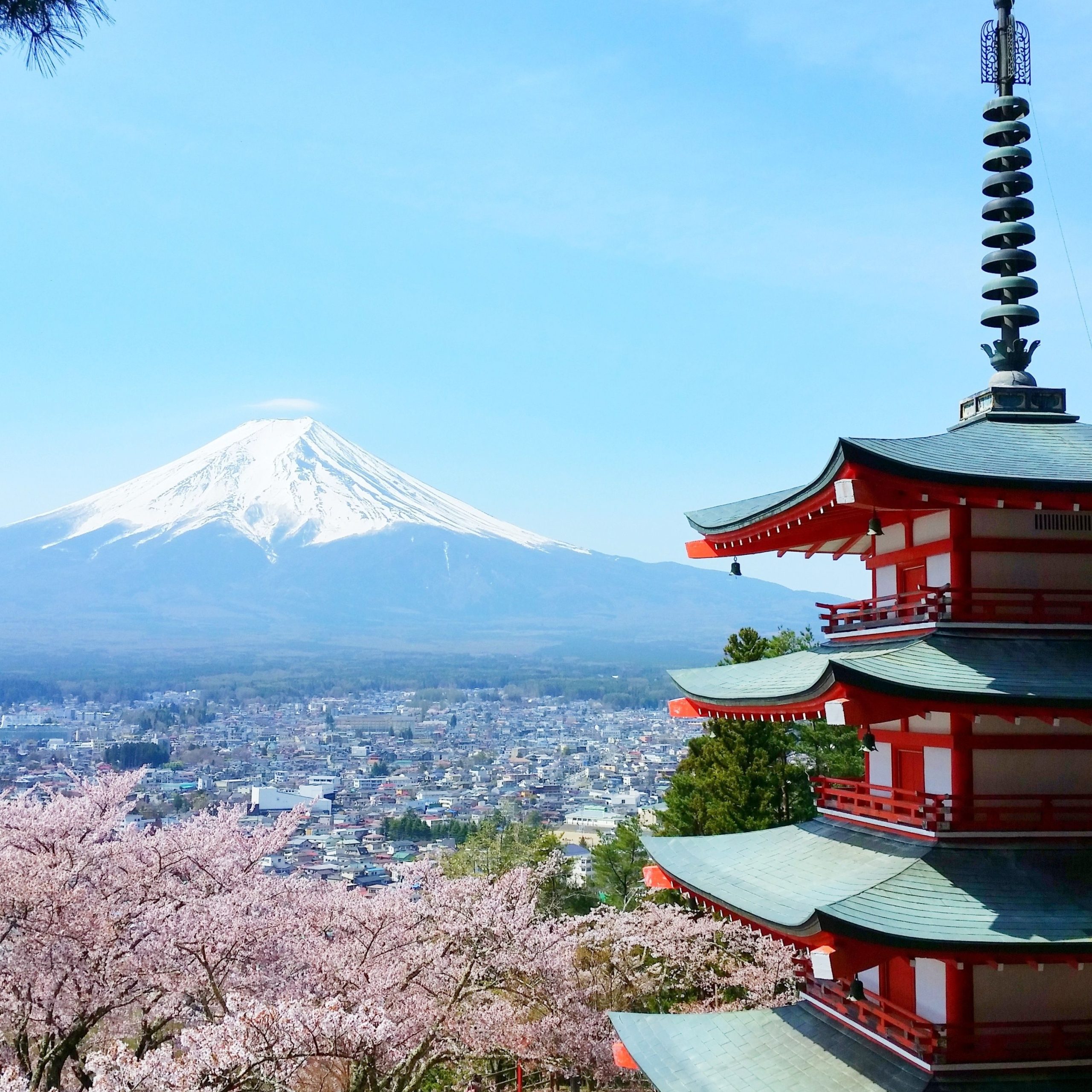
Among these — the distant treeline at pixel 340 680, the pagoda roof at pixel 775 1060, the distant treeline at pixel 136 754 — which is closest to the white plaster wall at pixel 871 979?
the pagoda roof at pixel 775 1060

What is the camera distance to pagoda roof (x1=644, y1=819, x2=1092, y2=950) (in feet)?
24.5

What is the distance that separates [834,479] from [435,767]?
9996 cm

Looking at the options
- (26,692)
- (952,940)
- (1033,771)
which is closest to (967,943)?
(952,940)

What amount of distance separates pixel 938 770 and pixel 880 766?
3.81ft

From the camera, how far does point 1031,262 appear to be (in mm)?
9992

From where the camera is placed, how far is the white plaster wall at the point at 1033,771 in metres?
8.57

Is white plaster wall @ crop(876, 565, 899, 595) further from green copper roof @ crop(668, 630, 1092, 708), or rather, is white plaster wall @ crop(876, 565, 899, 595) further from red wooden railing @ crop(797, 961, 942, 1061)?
red wooden railing @ crop(797, 961, 942, 1061)

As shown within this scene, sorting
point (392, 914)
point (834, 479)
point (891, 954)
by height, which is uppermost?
point (834, 479)

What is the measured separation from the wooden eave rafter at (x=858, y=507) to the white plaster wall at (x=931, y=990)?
3268 millimetres

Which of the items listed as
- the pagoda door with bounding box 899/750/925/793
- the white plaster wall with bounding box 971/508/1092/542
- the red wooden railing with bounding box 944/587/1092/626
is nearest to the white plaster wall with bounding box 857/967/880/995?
the pagoda door with bounding box 899/750/925/793

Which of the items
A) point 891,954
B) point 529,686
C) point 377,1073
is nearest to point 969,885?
point 891,954

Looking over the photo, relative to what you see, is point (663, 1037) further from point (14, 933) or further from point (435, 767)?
point (435, 767)

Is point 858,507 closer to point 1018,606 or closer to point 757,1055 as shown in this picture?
point 1018,606

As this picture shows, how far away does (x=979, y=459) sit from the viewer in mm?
8672
